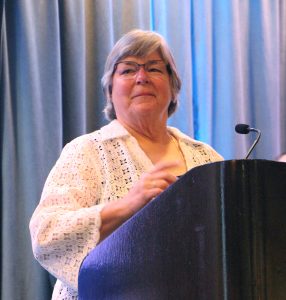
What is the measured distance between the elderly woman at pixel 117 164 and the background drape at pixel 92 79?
0.56 metres

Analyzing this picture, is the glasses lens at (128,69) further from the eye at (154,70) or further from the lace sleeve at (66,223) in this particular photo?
the lace sleeve at (66,223)

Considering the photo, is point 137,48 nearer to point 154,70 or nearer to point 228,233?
point 154,70

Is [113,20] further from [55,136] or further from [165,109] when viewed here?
[165,109]

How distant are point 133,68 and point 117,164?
0.31 m

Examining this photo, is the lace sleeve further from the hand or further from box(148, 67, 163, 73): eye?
box(148, 67, 163, 73): eye

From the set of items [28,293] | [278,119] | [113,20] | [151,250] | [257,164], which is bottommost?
[28,293]

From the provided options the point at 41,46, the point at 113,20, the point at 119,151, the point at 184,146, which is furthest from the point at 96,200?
the point at 113,20

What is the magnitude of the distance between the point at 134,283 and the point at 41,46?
1600mm

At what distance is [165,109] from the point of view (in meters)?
1.54

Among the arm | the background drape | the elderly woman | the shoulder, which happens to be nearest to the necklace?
the elderly woman

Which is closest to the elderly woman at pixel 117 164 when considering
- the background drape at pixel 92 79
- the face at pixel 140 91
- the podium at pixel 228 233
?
the face at pixel 140 91

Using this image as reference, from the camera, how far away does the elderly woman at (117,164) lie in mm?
961

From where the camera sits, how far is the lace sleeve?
3.17 ft

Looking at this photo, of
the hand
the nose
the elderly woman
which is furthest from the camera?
the nose
